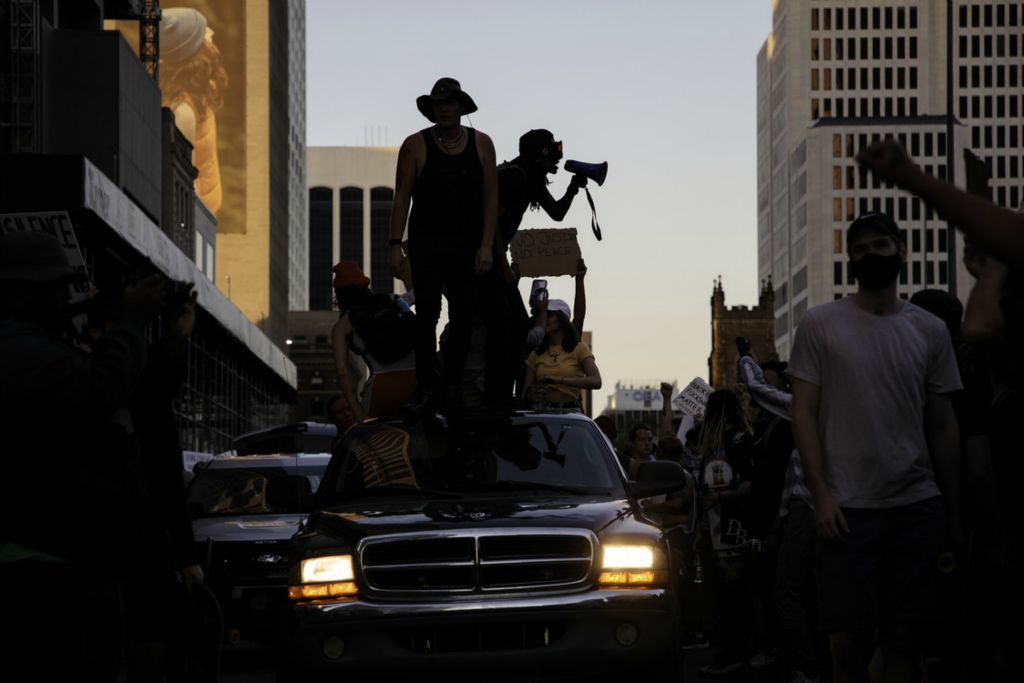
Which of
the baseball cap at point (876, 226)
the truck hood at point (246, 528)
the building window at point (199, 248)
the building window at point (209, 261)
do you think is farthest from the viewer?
the building window at point (209, 261)

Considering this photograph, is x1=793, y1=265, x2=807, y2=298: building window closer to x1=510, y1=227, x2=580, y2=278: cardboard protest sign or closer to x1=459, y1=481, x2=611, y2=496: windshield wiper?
x1=510, y1=227, x2=580, y2=278: cardboard protest sign

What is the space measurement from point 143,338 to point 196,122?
→ 372 feet

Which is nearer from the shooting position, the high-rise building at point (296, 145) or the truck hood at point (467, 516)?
the truck hood at point (467, 516)

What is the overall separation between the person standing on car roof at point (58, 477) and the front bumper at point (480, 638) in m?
3.11

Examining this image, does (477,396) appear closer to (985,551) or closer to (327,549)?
(327,549)

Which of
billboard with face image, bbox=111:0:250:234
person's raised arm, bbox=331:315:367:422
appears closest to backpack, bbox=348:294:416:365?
person's raised arm, bbox=331:315:367:422

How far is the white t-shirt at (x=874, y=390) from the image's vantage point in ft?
23.4

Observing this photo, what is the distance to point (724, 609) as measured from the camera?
13.1m

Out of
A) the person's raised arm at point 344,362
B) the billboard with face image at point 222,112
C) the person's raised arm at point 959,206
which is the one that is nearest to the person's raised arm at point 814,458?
the person's raised arm at point 959,206

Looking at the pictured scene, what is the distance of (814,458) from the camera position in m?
7.21

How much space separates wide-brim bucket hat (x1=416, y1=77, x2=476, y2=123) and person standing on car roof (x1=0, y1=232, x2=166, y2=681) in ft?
18.9

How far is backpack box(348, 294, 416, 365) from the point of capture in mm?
11469

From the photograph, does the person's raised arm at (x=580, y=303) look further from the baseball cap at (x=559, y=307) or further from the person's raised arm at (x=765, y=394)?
the person's raised arm at (x=765, y=394)

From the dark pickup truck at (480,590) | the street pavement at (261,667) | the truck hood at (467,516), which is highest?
the truck hood at (467,516)
